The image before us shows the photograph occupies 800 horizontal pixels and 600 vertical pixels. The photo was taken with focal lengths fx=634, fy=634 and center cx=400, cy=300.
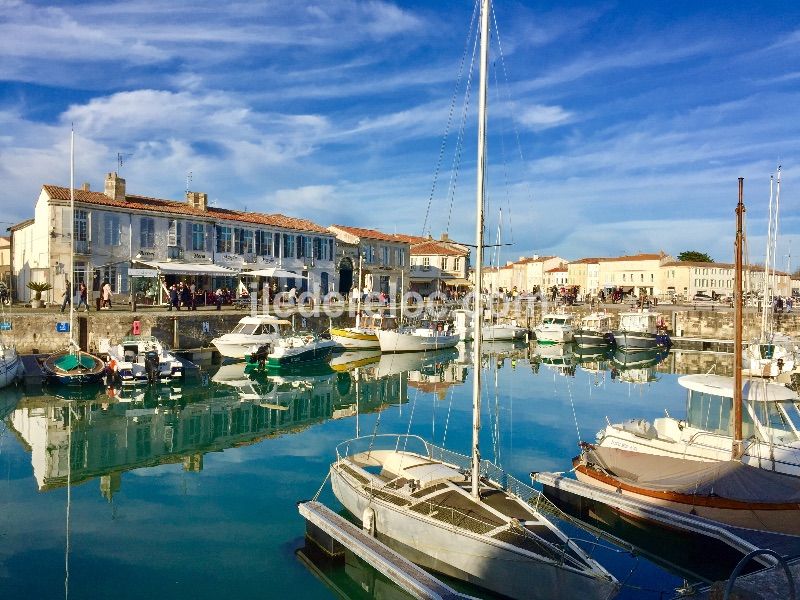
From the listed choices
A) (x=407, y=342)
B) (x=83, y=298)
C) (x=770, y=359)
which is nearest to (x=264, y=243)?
(x=407, y=342)

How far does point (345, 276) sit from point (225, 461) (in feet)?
133

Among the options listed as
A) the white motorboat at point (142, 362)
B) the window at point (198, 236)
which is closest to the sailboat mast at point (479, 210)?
the white motorboat at point (142, 362)

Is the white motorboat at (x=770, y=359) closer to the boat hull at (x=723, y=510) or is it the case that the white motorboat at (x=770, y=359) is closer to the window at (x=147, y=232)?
the boat hull at (x=723, y=510)

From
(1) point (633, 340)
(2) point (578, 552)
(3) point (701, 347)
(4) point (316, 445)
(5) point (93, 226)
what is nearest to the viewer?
(2) point (578, 552)

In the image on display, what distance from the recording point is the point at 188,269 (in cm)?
3791

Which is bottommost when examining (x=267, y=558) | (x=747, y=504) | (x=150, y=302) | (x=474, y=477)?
(x=267, y=558)

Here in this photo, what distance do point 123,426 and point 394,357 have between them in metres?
21.2

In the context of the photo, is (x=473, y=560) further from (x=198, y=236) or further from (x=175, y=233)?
(x=198, y=236)

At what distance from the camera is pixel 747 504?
11750 mm

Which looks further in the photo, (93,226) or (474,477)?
→ (93,226)

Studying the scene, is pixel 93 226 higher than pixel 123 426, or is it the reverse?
pixel 93 226

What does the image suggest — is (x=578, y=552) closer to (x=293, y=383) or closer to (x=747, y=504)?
(x=747, y=504)

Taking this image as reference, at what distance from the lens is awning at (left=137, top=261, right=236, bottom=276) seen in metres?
37.0

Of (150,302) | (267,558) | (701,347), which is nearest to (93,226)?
(150,302)
